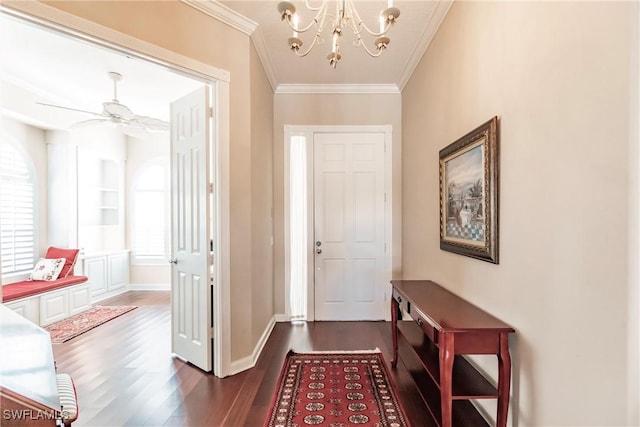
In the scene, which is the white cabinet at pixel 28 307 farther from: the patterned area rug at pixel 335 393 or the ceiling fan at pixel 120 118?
the patterned area rug at pixel 335 393

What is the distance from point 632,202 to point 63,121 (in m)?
5.79

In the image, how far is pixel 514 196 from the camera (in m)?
1.41

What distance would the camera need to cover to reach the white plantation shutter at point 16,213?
11.7ft

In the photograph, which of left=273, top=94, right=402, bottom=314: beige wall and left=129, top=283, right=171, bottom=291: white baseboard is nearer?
left=273, top=94, right=402, bottom=314: beige wall

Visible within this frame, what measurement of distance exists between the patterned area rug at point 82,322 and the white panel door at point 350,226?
2.82 meters

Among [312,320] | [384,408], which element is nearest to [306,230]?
[312,320]

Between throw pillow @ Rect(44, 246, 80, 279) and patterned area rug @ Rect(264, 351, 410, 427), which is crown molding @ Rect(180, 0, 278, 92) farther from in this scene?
throw pillow @ Rect(44, 246, 80, 279)

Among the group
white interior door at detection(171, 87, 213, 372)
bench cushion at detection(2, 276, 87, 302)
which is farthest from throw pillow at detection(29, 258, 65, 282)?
white interior door at detection(171, 87, 213, 372)

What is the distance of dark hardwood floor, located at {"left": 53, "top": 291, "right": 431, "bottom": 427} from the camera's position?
187cm

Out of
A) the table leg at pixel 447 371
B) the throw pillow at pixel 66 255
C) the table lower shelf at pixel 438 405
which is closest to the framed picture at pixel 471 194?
the table leg at pixel 447 371

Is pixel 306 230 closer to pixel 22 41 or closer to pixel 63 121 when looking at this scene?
pixel 22 41

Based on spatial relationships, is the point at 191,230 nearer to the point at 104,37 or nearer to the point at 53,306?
the point at 104,37

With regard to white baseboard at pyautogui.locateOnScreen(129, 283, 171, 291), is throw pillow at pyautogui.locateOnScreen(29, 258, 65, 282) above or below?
above

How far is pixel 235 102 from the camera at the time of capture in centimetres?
Answer: 241
